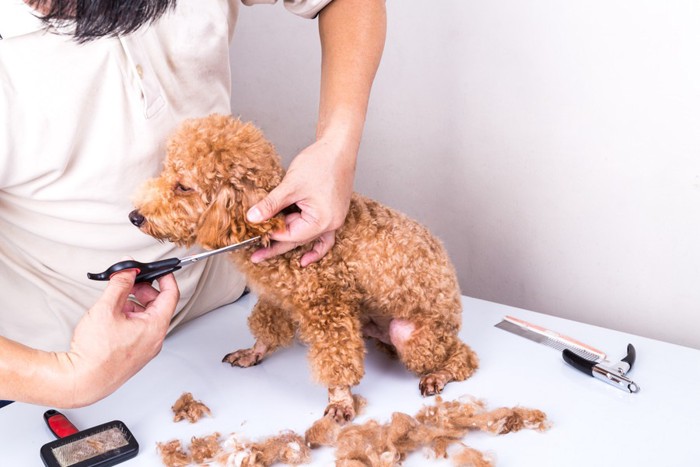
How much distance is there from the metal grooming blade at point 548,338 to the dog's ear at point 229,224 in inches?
19.8

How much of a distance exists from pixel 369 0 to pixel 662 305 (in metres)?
0.86

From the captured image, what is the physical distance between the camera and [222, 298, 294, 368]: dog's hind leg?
3.72ft

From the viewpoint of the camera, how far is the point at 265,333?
114 centimetres

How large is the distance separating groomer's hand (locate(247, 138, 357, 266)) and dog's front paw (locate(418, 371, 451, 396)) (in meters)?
0.25

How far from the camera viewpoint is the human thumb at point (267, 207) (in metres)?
0.94

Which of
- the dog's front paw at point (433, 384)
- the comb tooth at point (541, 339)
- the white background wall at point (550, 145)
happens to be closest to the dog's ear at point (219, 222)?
the dog's front paw at point (433, 384)

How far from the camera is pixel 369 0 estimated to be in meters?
1.19

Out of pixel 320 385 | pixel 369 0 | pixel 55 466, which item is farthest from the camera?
pixel 369 0

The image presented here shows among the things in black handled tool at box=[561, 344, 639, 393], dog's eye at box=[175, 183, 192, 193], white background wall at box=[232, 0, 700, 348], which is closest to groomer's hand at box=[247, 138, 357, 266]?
dog's eye at box=[175, 183, 192, 193]

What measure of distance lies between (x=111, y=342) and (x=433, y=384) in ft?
1.59

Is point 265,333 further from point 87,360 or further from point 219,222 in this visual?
point 87,360

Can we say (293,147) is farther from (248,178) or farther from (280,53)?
(248,178)

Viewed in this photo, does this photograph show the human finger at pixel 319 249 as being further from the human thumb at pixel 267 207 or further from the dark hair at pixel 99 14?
the dark hair at pixel 99 14

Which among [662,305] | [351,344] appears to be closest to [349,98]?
[351,344]
